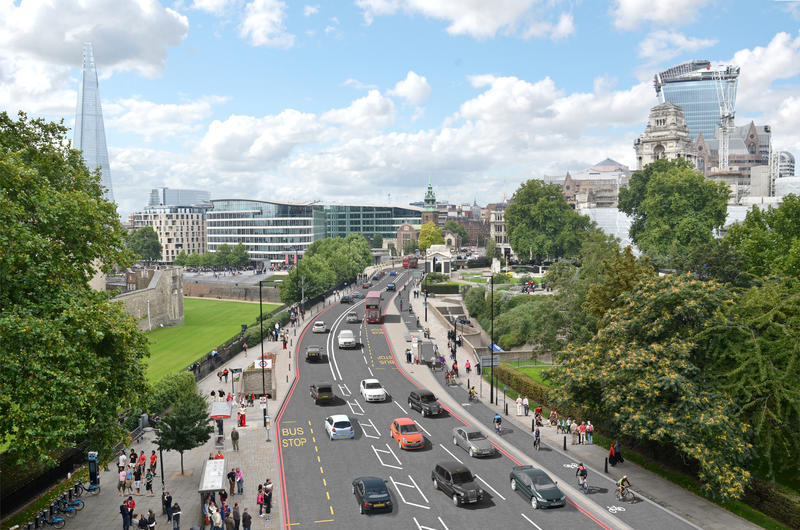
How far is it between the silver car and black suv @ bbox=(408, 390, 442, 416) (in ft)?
15.0

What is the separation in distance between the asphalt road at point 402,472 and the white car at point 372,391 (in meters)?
0.47

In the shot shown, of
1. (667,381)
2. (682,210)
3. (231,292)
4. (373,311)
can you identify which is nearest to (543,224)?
(682,210)

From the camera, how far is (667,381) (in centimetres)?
2770

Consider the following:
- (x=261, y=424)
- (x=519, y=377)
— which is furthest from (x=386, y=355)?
(x=261, y=424)

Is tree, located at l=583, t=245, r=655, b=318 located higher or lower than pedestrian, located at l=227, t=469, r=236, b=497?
higher

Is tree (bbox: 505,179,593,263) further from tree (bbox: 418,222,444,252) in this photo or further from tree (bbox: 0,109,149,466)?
tree (bbox: 0,109,149,466)

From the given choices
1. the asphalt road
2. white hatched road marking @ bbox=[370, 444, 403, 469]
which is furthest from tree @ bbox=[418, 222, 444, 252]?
white hatched road marking @ bbox=[370, 444, 403, 469]

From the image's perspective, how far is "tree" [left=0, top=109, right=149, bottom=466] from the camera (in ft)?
68.1

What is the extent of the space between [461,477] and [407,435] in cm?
720

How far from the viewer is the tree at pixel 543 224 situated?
115312mm

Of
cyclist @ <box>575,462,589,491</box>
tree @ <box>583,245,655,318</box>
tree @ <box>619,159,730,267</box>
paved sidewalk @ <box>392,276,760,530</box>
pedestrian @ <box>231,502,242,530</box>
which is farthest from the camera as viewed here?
tree @ <box>619,159,730,267</box>

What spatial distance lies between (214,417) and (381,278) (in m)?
100

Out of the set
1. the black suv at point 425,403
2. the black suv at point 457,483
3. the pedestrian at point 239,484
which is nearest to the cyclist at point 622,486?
the black suv at point 457,483

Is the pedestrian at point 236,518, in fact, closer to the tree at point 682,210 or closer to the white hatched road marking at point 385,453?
the white hatched road marking at point 385,453
